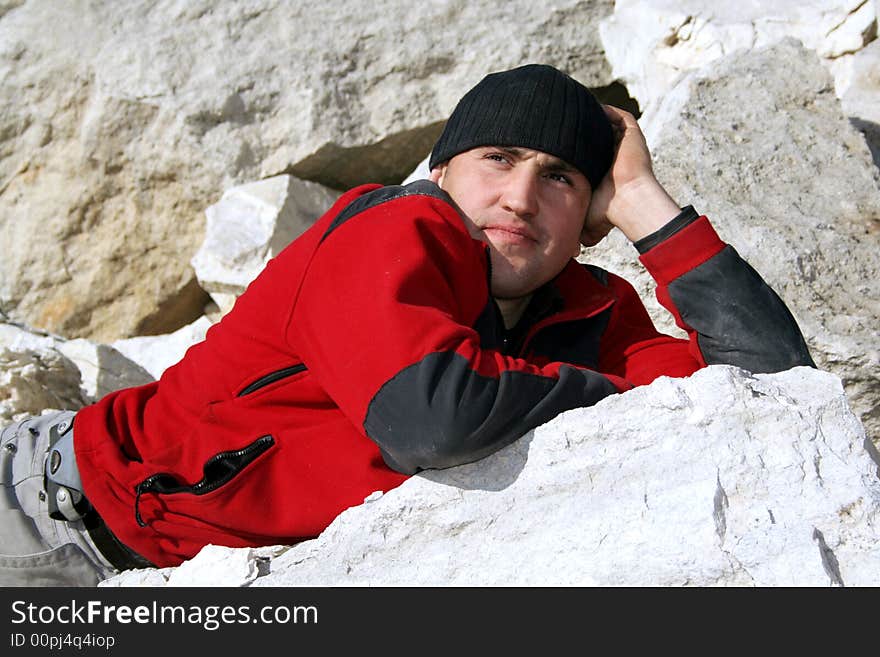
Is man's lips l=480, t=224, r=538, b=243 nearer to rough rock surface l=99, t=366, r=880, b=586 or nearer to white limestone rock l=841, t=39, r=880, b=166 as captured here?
rough rock surface l=99, t=366, r=880, b=586

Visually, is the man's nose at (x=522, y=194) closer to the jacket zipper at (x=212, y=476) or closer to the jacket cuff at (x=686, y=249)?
the jacket cuff at (x=686, y=249)

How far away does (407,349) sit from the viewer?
5.82 feet

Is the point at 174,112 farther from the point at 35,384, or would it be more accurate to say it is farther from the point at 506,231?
the point at 506,231

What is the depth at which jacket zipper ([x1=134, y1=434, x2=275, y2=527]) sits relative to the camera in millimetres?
2098

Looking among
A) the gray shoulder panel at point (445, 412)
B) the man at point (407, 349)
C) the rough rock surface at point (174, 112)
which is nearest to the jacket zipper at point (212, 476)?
the man at point (407, 349)

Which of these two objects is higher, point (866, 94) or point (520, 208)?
point (520, 208)

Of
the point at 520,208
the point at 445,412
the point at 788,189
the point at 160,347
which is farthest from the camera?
the point at 160,347

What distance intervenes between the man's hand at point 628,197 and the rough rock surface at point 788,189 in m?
0.72

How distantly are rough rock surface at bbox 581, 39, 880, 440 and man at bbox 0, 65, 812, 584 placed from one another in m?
0.64

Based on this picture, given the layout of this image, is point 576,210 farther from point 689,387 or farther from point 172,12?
point 172,12

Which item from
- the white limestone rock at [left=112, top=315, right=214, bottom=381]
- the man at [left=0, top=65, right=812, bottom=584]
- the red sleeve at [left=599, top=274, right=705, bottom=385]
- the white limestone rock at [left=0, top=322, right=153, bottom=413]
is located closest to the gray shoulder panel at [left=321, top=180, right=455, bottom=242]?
the man at [left=0, top=65, right=812, bottom=584]

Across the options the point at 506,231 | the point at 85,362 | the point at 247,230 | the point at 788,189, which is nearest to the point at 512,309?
the point at 506,231

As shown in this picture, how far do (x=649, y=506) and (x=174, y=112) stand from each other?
10.5 feet
